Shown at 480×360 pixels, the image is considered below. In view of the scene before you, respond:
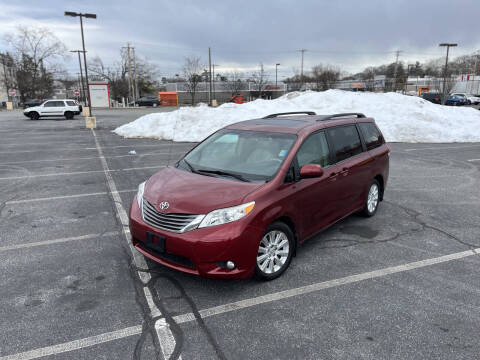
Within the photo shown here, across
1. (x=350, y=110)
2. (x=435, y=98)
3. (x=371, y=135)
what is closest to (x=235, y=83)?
(x=435, y=98)

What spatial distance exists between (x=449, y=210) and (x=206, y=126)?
12820mm

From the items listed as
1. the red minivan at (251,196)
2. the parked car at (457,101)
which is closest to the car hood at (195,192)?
the red minivan at (251,196)

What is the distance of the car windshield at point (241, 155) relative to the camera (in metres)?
4.16

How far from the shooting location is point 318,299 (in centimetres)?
359

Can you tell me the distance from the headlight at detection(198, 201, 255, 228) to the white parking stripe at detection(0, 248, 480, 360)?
2.68 ft

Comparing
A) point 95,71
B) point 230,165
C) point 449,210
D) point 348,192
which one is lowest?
point 449,210

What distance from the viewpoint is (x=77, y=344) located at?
291 cm

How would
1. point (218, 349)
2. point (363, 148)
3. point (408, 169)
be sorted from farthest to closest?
point (408, 169) → point (363, 148) → point (218, 349)

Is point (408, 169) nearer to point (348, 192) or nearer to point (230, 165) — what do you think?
point (348, 192)

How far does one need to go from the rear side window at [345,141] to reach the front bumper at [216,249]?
204cm

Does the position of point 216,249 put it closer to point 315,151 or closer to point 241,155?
point 241,155

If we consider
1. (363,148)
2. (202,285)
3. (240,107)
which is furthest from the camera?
(240,107)

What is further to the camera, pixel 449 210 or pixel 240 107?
pixel 240 107

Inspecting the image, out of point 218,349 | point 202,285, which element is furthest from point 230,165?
point 218,349
